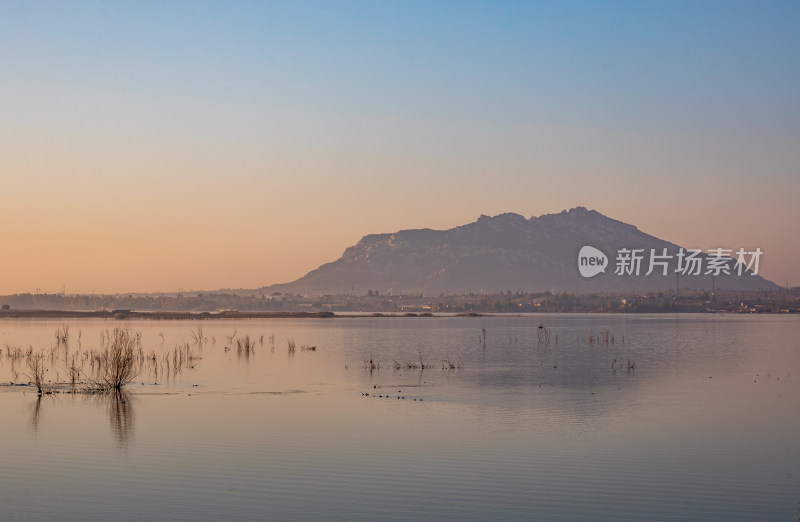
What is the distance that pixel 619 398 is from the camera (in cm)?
3728

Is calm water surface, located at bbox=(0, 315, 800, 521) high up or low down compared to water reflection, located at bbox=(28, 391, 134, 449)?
up

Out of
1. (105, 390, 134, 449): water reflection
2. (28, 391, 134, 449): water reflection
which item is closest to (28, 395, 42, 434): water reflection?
(28, 391, 134, 449): water reflection

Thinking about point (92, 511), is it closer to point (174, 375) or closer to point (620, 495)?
point (620, 495)

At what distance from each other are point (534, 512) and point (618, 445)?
8375 mm

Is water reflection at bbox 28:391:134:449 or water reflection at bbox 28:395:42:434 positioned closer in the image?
water reflection at bbox 28:391:134:449

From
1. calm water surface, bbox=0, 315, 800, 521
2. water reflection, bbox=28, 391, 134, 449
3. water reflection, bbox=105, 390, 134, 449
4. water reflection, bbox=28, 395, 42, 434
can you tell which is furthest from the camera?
water reflection, bbox=28, 395, 42, 434

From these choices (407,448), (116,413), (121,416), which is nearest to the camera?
(407,448)

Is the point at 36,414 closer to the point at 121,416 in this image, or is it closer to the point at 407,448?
the point at 121,416

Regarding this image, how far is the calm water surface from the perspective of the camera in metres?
18.4

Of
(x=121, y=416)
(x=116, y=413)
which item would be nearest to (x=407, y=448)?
(x=121, y=416)

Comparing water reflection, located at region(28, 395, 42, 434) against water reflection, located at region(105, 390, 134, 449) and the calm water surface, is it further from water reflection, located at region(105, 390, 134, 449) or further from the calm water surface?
water reflection, located at region(105, 390, 134, 449)

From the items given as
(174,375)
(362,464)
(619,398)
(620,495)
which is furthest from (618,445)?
(174,375)

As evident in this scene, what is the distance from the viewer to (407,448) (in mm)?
24734

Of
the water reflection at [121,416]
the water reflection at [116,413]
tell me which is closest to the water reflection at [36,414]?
the water reflection at [116,413]
